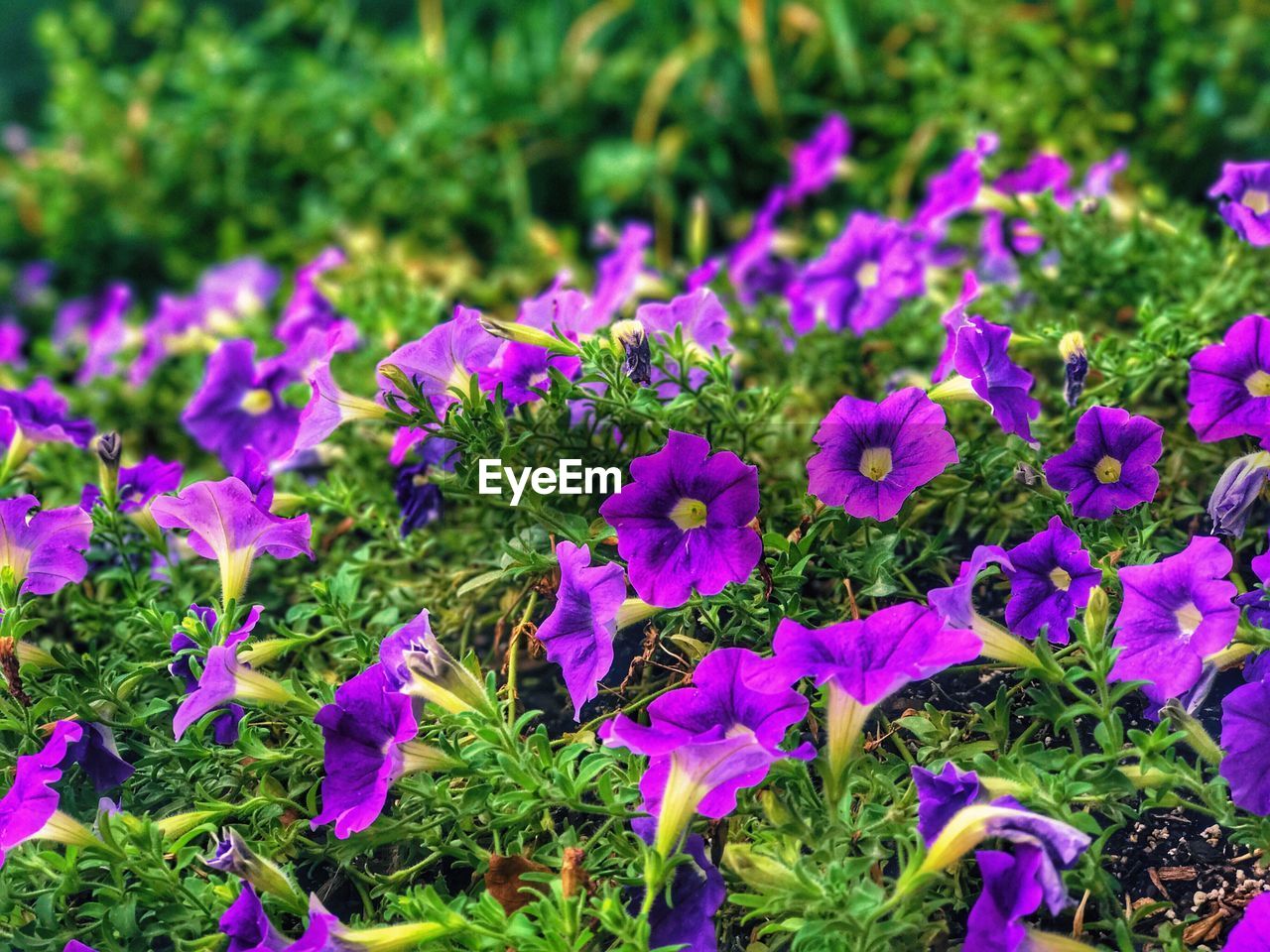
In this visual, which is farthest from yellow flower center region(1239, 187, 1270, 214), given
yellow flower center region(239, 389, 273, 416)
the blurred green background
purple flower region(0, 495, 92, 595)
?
purple flower region(0, 495, 92, 595)

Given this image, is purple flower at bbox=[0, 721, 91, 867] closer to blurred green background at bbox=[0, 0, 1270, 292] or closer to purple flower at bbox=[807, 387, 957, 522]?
purple flower at bbox=[807, 387, 957, 522]

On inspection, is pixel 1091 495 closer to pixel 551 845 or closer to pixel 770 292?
pixel 551 845

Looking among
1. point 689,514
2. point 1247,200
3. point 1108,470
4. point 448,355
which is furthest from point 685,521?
point 1247,200

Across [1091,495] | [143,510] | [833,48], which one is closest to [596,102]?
[833,48]

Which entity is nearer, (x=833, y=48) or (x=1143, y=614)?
(x=1143, y=614)

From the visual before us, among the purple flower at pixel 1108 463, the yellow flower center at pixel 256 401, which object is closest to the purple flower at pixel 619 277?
the yellow flower center at pixel 256 401
